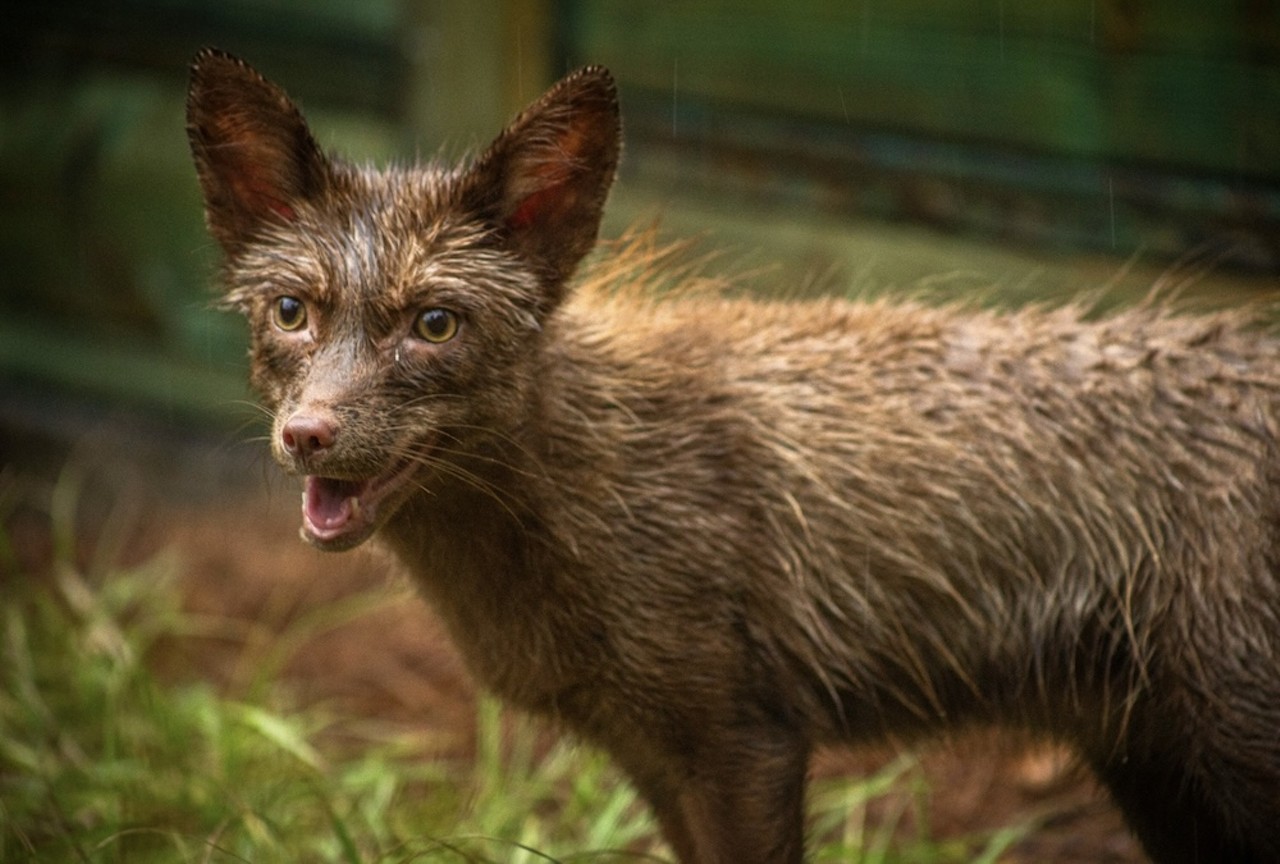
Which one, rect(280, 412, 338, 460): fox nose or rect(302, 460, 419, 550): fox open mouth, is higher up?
rect(280, 412, 338, 460): fox nose

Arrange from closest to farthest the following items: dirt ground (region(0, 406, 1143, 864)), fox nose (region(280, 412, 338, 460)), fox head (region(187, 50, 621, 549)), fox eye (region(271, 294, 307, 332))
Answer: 1. fox nose (region(280, 412, 338, 460))
2. fox head (region(187, 50, 621, 549))
3. fox eye (region(271, 294, 307, 332))
4. dirt ground (region(0, 406, 1143, 864))

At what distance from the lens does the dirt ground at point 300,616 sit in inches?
181

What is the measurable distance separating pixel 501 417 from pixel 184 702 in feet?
7.67

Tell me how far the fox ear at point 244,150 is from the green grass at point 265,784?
1492mm

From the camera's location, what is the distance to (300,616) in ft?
19.0

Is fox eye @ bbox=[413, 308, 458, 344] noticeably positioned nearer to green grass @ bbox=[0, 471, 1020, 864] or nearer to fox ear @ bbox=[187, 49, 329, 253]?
fox ear @ bbox=[187, 49, 329, 253]

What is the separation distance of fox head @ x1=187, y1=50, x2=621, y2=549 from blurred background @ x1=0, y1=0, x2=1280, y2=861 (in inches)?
19.0

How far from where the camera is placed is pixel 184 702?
16.5 feet

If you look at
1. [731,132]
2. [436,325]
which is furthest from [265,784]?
[731,132]

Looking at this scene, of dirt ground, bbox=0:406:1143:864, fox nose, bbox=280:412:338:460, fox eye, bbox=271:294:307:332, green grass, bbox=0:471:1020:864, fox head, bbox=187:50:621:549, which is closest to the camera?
fox nose, bbox=280:412:338:460

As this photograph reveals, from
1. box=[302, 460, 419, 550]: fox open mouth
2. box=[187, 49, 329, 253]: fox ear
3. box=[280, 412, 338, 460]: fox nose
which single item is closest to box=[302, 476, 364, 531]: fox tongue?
box=[302, 460, 419, 550]: fox open mouth

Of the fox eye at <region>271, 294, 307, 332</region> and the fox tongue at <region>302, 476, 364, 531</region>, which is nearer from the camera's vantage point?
the fox tongue at <region>302, 476, 364, 531</region>

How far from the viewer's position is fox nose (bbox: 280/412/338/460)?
9.59 ft

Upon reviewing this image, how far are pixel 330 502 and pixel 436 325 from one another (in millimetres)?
436
